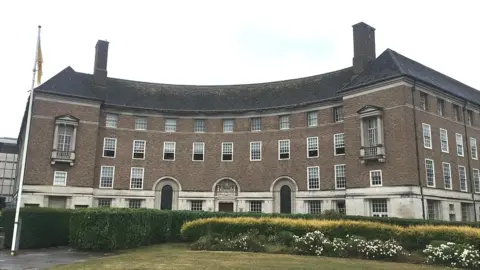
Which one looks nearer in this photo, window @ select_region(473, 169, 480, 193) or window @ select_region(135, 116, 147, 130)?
window @ select_region(473, 169, 480, 193)

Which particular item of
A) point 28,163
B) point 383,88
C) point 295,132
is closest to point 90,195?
point 28,163

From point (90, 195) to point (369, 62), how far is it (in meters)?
30.4

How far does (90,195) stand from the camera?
41.1 m

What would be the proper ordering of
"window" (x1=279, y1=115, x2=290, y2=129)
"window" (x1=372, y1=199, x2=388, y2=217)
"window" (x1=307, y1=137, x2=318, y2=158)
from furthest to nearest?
"window" (x1=279, y1=115, x2=290, y2=129) → "window" (x1=307, y1=137, x2=318, y2=158) → "window" (x1=372, y1=199, x2=388, y2=217)

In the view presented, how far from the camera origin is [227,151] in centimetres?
4575

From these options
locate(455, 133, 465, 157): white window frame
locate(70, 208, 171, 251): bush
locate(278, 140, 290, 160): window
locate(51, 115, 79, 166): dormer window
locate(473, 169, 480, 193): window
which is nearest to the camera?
locate(70, 208, 171, 251): bush

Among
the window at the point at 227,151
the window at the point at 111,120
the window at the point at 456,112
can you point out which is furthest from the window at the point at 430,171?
the window at the point at 111,120

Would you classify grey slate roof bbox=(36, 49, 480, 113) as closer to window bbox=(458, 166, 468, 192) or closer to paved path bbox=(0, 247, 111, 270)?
window bbox=(458, 166, 468, 192)

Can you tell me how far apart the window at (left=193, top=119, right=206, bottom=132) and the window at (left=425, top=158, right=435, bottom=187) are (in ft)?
75.3

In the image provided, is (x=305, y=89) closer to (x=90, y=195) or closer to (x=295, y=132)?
(x=295, y=132)

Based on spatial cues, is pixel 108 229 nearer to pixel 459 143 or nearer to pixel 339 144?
pixel 339 144

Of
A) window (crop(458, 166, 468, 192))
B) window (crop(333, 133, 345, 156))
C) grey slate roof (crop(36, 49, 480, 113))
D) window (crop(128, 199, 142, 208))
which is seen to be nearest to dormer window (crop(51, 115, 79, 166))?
grey slate roof (crop(36, 49, 480, 113))

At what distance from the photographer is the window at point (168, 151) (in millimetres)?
45562

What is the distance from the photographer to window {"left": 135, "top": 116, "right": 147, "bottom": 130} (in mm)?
45656
